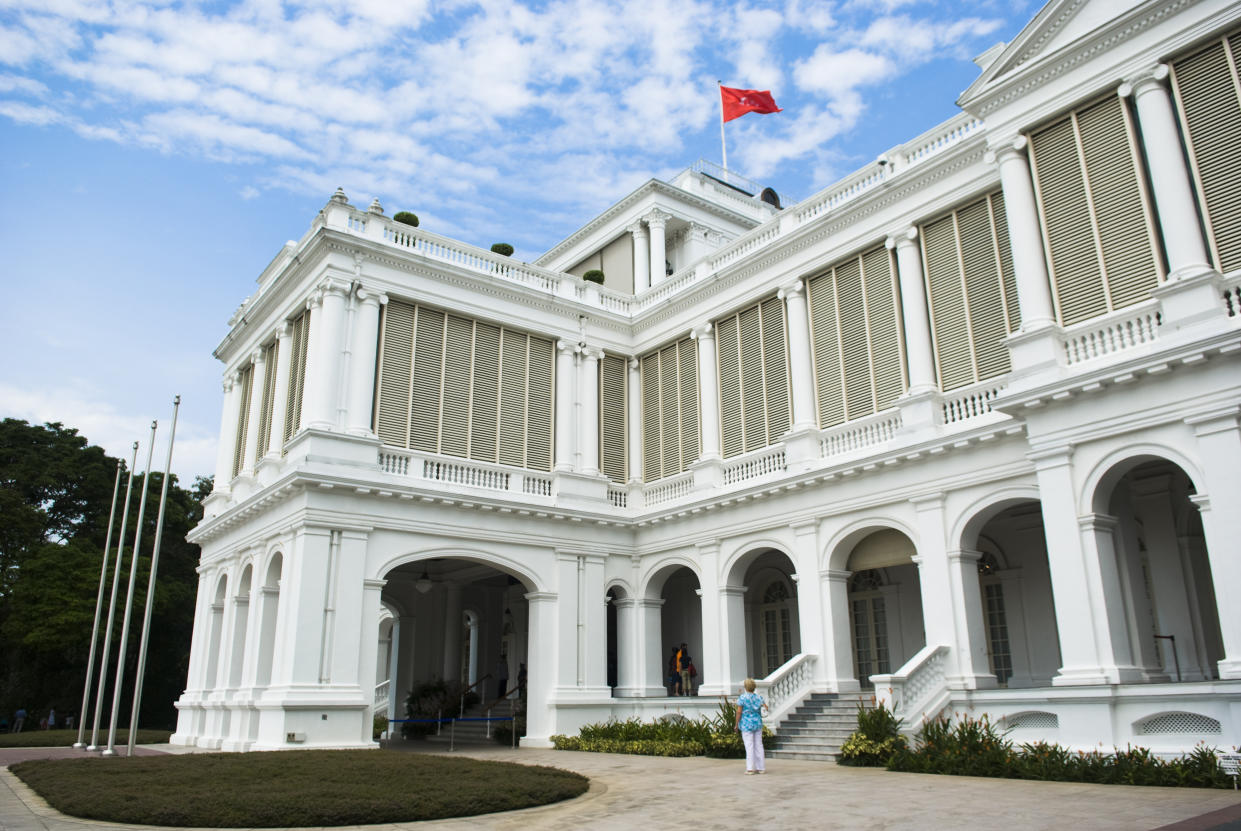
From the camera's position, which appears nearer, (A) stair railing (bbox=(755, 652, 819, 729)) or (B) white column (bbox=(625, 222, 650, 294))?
(A) stair railing (bbox=(755, 652, 819, 729))

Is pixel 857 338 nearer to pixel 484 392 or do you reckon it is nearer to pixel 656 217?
pixel 484 392

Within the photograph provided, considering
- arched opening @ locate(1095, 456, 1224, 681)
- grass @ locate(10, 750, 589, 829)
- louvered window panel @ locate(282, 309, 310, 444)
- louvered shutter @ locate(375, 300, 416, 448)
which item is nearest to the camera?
grass @ locate(10, 750, 589, 829)

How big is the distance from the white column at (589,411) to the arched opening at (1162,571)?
12.9 m

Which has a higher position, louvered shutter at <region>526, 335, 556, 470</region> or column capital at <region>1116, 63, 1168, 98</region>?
column capital at <region>1116, 63, 1168, 98</region>

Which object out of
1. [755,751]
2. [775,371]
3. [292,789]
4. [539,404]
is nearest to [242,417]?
[539,404]

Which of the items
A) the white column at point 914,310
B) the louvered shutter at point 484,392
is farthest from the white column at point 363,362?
the white column at point 914,310

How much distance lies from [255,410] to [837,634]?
1670 centimetres

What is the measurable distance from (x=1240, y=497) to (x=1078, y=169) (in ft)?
21.2

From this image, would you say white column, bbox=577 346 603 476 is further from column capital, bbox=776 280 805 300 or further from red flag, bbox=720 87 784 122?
red flag, bbox=720 87 784 122

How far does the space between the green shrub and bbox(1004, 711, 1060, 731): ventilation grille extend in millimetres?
1728

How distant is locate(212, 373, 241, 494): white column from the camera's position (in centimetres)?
2775

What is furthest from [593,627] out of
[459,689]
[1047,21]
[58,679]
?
[58,679]

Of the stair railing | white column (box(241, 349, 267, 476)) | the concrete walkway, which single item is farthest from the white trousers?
white column (box(241, 349, 267, 476))

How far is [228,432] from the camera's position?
28.2 meters
